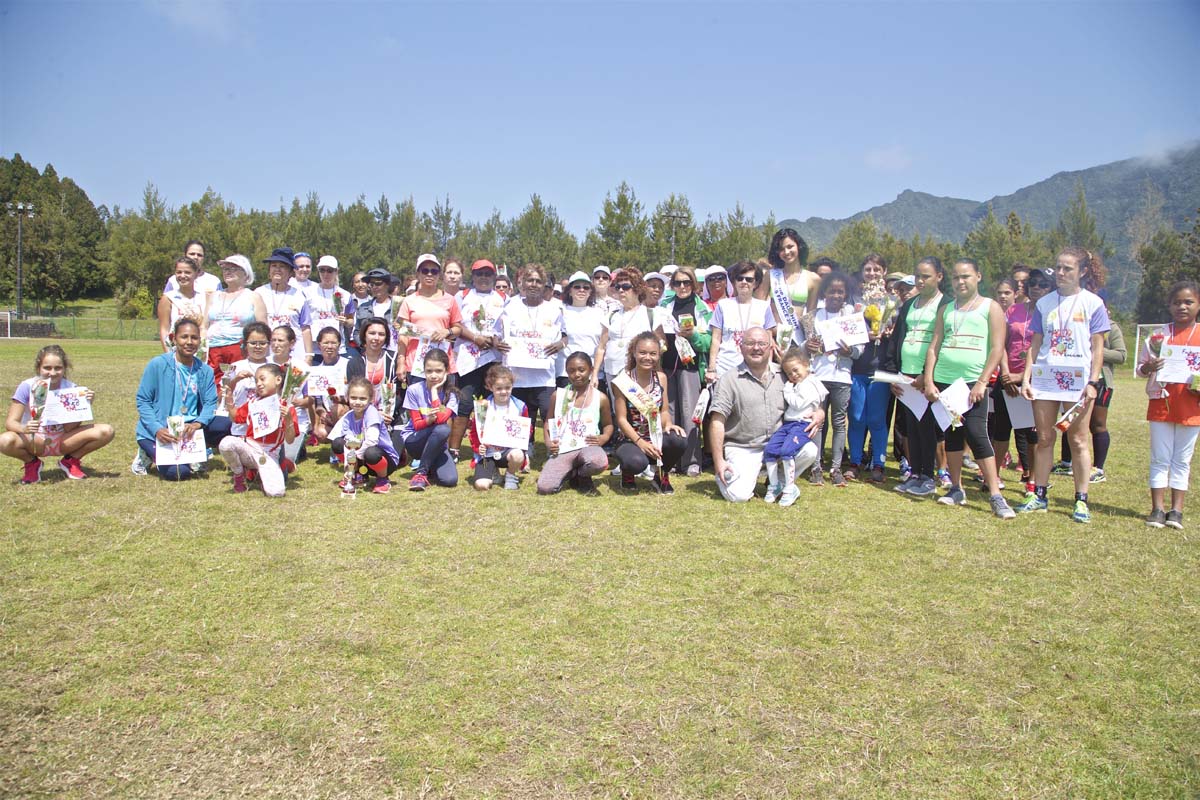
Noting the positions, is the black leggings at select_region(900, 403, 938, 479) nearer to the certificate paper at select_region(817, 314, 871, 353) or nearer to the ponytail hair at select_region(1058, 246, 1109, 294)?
the certificate paper at select_region(817, 314, 871, 353)

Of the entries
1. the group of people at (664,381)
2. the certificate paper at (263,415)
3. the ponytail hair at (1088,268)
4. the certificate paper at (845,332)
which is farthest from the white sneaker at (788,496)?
the certificate paper at (263,415)

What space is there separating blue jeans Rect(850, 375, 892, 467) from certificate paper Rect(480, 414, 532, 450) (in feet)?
11.0

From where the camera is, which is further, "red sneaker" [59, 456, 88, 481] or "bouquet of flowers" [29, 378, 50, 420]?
"red sneaker" [59, 456, 88, 481]

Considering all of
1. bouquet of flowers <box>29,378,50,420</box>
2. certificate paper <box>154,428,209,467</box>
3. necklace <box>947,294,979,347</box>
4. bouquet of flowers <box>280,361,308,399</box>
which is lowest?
certificate paper <box>154,428,209,467</box>

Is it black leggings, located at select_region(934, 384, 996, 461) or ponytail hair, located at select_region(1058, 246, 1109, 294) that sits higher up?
ponytail hair, located at select_region(1058, 246, 1109, 294)

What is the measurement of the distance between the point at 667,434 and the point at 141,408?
4771 mm

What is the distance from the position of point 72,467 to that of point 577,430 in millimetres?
4538

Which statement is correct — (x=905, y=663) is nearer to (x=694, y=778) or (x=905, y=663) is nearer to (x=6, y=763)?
(x=694, y=778)

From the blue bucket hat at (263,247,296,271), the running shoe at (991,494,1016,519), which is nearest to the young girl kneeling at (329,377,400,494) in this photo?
the blue bucket hat at (263,247,296,271)

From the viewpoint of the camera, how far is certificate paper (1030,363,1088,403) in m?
5.96

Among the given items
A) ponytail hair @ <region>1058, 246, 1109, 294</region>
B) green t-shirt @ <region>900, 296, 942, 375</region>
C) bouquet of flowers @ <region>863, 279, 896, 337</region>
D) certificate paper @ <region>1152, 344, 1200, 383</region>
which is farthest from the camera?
bouquet of flowers @ <region>863, 279, 896, 337</region>

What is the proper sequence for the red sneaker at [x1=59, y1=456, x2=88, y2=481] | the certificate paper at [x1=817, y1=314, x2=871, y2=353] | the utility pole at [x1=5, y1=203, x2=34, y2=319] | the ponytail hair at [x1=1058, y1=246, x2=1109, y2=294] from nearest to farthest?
the ponytail hair at [x1=1058, y1=246, x2=1109, y2=294], the red sneaker at [x1=59, y1=456, x2=88, y2=481], the certificate paper at [x1=817, y1=314, x2=871, y2=353], the utility pole at [x1=5, y1=203, x2=34, y2=319]

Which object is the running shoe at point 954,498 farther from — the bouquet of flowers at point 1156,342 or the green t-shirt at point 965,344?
the bouquet of flowers at point 1156,342

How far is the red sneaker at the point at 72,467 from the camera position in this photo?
6551 millimetres
